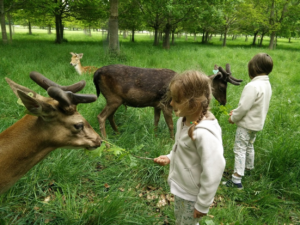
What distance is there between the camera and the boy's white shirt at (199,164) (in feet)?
5.37

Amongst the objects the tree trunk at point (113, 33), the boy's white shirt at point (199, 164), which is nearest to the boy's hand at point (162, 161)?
the boy's white shirt at point (199, 164)

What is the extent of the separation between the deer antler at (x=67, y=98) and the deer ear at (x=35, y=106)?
10cm

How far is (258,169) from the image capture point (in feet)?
11.8

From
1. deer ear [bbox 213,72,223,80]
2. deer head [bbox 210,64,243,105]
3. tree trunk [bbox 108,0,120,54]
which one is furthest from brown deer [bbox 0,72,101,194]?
tree trunk [bbox 108,0,120,54]

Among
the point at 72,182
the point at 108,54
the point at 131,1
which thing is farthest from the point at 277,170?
the point at 131,1

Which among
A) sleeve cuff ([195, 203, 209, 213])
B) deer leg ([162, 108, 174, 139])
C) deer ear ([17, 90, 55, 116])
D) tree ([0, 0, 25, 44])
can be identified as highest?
tree ([0, 0, 25, 44])

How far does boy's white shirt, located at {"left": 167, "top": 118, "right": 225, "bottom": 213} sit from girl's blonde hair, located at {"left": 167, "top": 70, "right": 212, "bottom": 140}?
10 centimetres

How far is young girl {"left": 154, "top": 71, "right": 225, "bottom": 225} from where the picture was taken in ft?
5.39

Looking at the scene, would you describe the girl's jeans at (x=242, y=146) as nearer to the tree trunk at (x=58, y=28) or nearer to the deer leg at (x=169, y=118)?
the deer leg at (x=169, y=118)

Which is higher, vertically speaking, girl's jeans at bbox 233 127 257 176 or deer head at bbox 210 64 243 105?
deer head at bbox 210 64 243 105

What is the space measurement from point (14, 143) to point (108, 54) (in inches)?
329

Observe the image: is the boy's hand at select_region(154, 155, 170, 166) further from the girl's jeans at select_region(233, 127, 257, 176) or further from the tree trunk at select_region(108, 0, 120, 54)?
the tree trunk at select_region(108, 0, 120, 54)

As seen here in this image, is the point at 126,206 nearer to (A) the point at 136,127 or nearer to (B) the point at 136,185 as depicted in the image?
(B) the point at 136,185

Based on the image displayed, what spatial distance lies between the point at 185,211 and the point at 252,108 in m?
1.82
